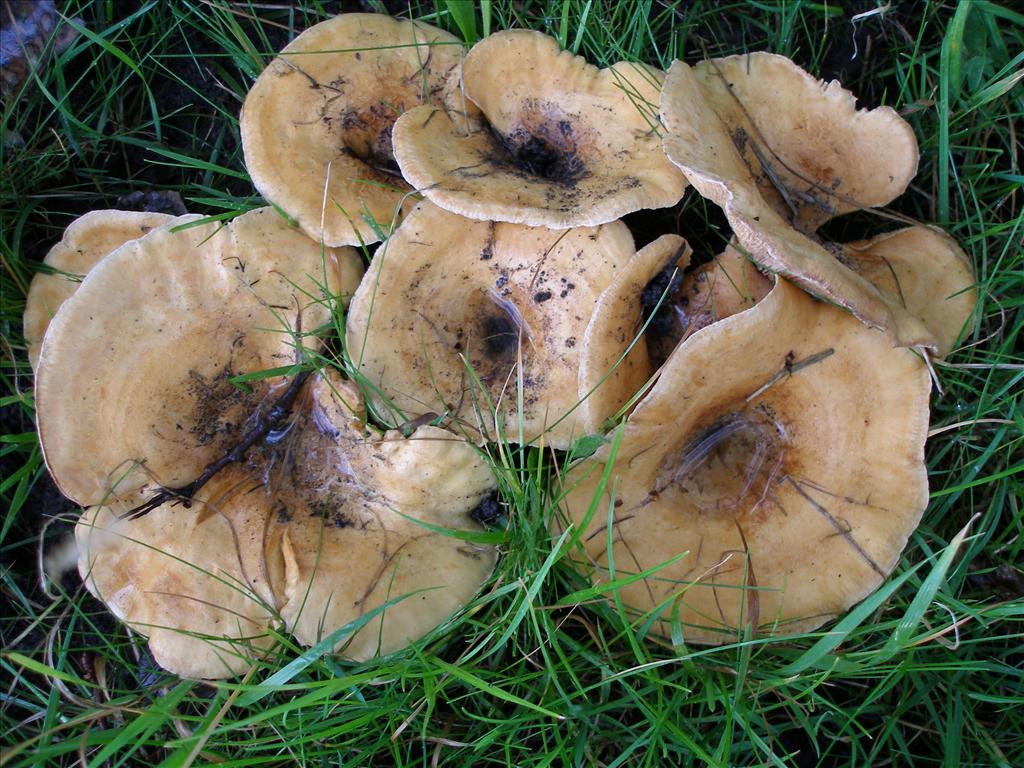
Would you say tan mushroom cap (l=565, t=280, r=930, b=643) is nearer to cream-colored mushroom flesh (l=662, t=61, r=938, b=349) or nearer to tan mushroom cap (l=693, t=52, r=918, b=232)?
cream-colored mushroom flesh (l=662, t=61, r=938, b=349)

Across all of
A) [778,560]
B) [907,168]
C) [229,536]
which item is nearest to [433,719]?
[229,536]

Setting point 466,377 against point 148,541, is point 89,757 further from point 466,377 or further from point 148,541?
point 466,377

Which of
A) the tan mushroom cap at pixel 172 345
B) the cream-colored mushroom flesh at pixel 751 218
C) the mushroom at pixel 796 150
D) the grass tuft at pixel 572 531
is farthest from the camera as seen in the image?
the grass tuft at pixel 572 531

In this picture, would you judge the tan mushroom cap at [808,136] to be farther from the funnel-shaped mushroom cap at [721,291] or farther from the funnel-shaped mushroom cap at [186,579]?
the funnel-shaped mushroom cap at [186,579]

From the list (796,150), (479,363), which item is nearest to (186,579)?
(479,363)

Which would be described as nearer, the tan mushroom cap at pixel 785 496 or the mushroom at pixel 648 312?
the mushroom at pixel 648 312

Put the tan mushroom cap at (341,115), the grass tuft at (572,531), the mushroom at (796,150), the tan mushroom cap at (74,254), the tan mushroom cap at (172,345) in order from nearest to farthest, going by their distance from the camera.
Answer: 1. the mushroom at (796,150)
2. the tan mushroom cap at (172,345)
3. the grass tuft at (572,531)
4. the tan mushroom cap at (341,115)
5. the tan mushroom cap at (74,254)

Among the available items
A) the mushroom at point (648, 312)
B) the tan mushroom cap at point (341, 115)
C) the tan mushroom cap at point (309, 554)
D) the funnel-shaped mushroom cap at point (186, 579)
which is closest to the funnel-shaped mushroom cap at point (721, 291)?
the mushroom at point (648, 312)

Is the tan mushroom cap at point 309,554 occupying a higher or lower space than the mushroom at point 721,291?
lower

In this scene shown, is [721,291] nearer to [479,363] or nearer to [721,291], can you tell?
[721,291]
